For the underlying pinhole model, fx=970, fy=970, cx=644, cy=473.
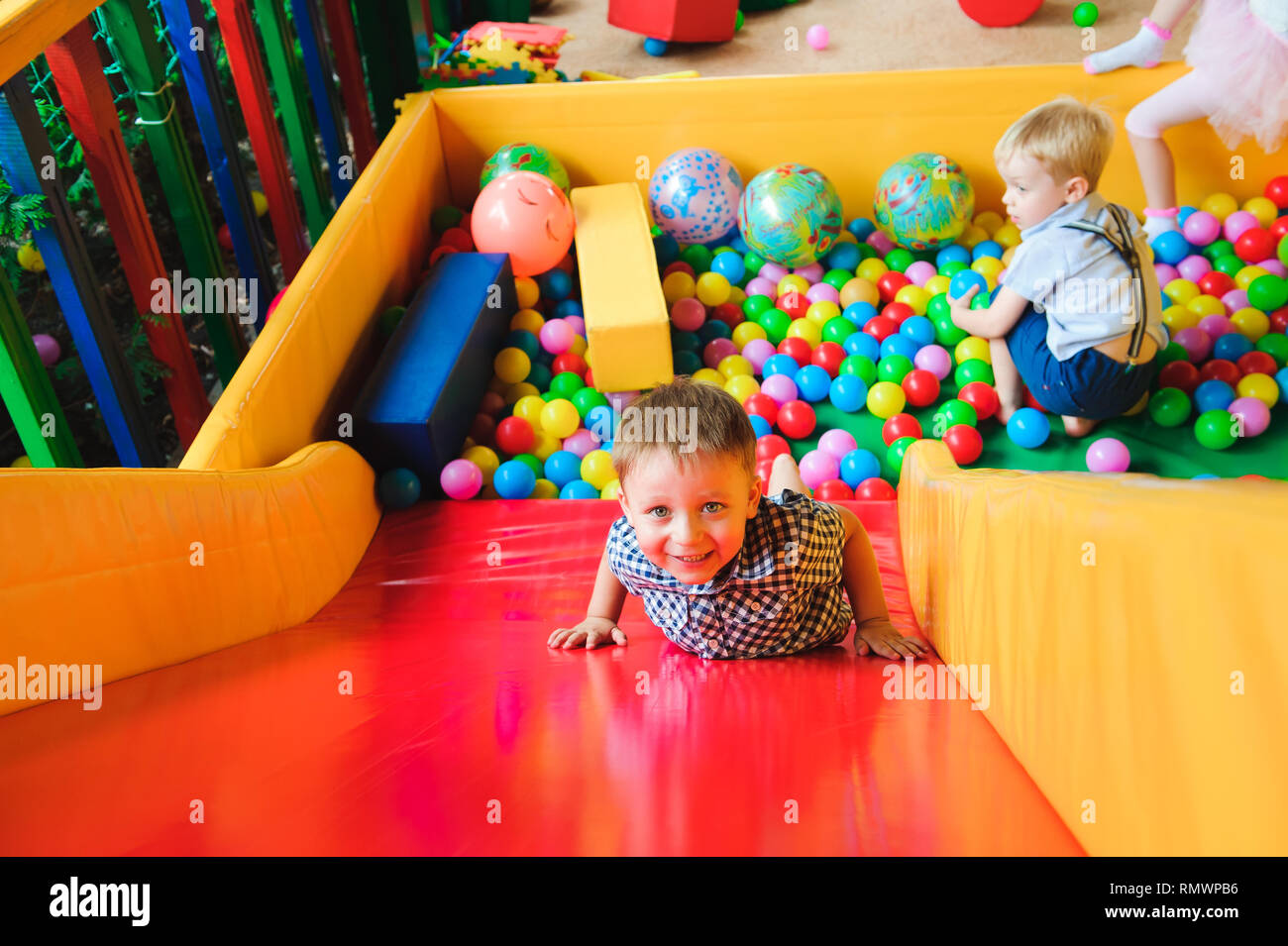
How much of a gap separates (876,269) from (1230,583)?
2012mm

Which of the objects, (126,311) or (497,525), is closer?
(497,525)

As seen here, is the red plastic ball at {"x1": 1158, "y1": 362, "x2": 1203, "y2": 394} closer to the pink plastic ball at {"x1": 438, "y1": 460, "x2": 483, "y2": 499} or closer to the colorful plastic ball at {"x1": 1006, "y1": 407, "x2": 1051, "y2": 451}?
the colorful plastic ball at {"x1": 1006, "y1": 407, "x2": 1051, "y2": 451}

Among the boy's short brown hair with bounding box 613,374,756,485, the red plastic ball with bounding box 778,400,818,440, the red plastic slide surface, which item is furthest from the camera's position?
the red plastic ball with bounding box 778,400,818,440

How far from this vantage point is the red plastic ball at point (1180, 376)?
7.10 ft

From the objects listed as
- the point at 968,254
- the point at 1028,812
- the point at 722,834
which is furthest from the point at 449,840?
the point at 968,254

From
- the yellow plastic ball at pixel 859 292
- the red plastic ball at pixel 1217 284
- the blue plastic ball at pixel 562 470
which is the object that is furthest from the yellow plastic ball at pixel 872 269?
the blue plastic ball at pixel 562 470

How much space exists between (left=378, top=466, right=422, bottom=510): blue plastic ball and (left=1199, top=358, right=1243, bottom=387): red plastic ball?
5.74 feet

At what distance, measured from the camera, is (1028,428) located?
2098mm

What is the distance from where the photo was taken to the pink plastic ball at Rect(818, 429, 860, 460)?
2.13 m

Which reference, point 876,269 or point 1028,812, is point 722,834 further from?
point 876,269

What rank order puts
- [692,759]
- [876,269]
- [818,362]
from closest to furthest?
1. [692,759]
2. [818,362]
3. [876,269]

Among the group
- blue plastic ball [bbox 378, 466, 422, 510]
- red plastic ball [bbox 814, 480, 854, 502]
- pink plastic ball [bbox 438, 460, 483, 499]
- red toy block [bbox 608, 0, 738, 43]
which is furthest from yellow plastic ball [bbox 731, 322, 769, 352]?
red toy block [bbox 608, 0, 738, 43]

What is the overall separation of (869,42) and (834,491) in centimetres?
248

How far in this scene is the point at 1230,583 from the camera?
2.41ft
